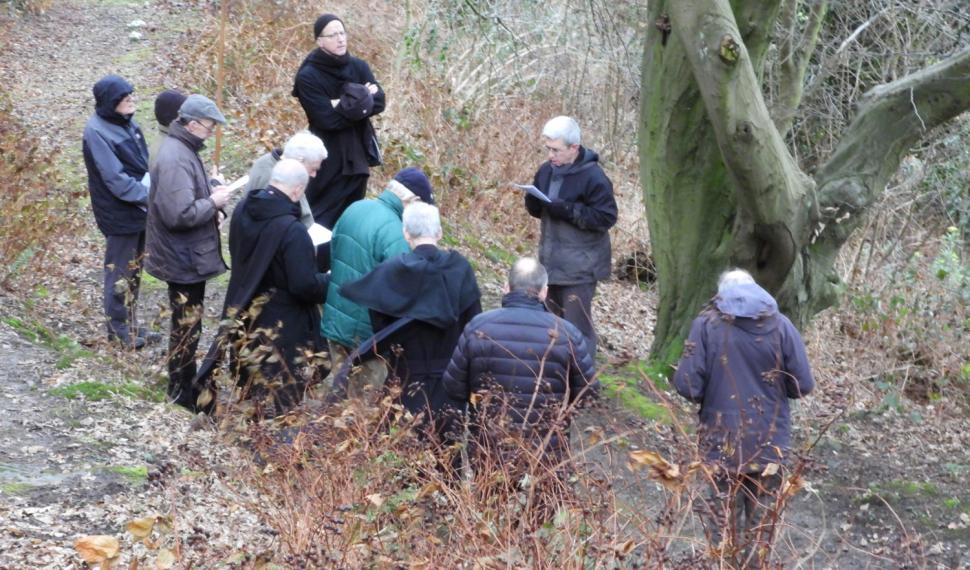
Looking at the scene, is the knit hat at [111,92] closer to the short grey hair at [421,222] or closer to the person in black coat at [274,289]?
the person in black coat at [274,289]

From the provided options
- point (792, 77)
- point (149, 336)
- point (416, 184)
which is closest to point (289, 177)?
point (416, 184)

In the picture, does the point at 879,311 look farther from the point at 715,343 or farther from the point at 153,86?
the point at 153,86

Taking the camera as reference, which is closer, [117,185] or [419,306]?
[419,306]

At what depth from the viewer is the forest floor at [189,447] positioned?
4.88 meters

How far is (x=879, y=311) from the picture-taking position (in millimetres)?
11555

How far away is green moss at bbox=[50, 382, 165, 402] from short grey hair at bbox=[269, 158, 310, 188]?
1505 millimetres

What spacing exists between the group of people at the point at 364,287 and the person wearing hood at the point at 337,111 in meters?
0.01

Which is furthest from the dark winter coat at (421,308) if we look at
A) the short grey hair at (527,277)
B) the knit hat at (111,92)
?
the knit hat at (111,92)

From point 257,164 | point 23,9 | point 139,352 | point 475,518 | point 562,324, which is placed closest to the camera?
point 475,518

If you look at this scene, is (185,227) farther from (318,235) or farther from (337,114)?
(337,114)

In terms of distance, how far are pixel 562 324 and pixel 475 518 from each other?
139 centimetres

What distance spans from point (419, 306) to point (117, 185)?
278 centimetres

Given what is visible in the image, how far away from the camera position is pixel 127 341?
25.4 feet

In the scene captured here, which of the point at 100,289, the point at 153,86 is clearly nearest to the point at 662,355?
the point at 100,289
